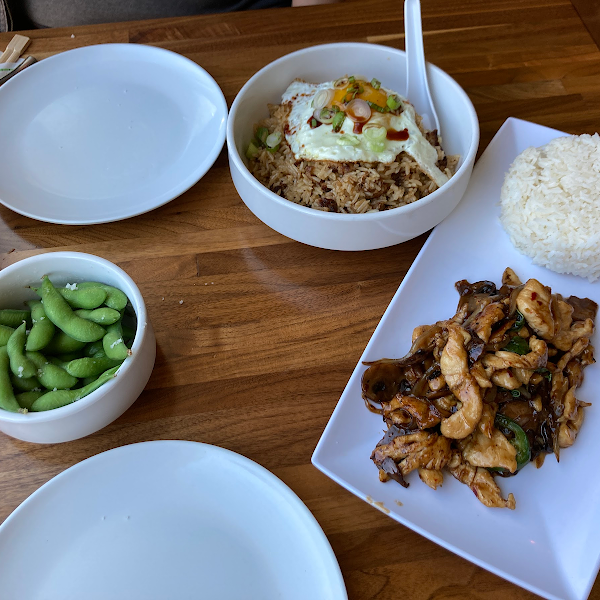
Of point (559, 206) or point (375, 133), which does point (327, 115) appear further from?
point (559, 206)

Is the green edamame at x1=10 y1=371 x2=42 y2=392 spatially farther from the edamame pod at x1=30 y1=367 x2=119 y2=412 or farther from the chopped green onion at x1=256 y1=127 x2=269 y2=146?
the chopped green onion at x1=256 y1=127 x2=269 y2=146

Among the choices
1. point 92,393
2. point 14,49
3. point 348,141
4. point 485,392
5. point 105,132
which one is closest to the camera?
point 92,393

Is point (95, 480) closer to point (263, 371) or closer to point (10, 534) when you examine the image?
point (10, 534)

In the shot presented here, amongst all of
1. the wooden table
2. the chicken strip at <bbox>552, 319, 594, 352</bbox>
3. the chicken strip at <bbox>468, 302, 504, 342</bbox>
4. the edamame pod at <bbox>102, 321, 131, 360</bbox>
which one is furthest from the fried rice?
the edamame pod at <bbox>102, 321, 131, 360</bbox>

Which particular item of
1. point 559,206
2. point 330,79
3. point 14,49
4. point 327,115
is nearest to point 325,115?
point 327,115

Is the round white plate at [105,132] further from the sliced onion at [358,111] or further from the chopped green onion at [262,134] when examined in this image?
the sliced onion at [358,111]

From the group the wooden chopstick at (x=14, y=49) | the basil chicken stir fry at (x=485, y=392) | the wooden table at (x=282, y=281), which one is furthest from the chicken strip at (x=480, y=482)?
the wooden chopstick at (x=14, y=49)
